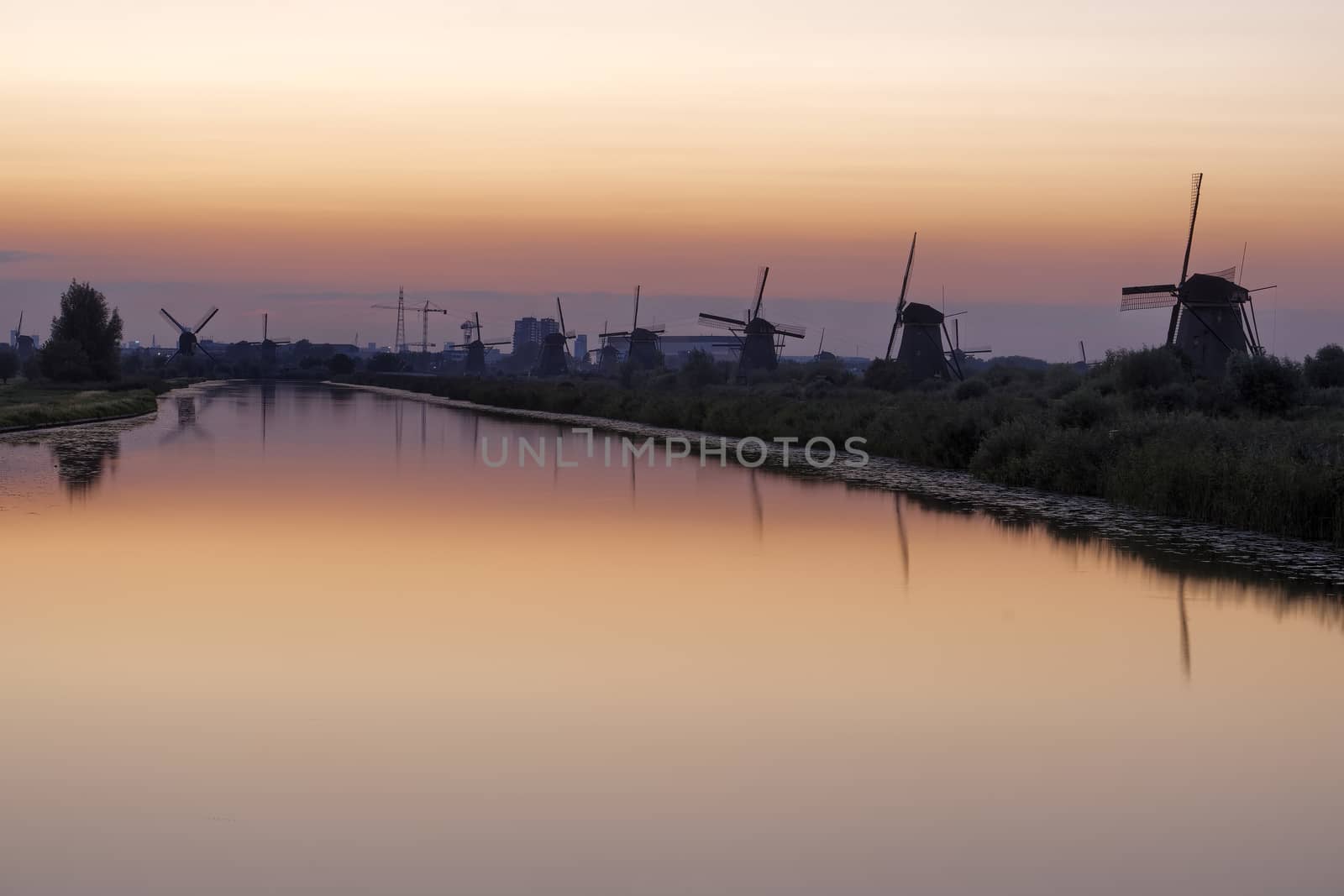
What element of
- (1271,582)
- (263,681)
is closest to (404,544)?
(263,681)

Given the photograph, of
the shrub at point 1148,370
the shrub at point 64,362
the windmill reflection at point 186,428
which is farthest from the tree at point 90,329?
the shrub at point 1148,370

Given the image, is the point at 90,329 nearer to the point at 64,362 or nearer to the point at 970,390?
the point at 64,362

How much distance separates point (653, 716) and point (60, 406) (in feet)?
150

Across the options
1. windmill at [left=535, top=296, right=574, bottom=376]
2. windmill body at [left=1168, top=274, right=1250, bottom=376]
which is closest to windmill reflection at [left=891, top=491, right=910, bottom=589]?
windmill body at [left=1168, top=274, right=1250, bottom=376]

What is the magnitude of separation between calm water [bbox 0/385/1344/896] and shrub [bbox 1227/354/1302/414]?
82.9 feet

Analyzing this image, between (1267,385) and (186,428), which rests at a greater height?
(1267,385)

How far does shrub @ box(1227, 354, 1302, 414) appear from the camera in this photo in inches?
1554

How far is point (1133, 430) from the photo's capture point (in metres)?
24.1

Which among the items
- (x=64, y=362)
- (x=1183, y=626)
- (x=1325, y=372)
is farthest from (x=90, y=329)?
(x=1183, y=626)

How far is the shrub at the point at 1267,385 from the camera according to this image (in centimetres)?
3947

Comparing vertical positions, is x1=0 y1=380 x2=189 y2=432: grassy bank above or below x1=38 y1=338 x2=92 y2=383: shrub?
below

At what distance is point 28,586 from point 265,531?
4859mm

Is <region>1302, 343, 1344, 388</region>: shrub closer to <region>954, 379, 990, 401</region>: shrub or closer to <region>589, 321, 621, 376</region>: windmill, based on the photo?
<region>954, 379, 990, 401</region>: shrub

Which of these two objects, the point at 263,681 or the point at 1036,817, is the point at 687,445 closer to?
the point at 263,681
